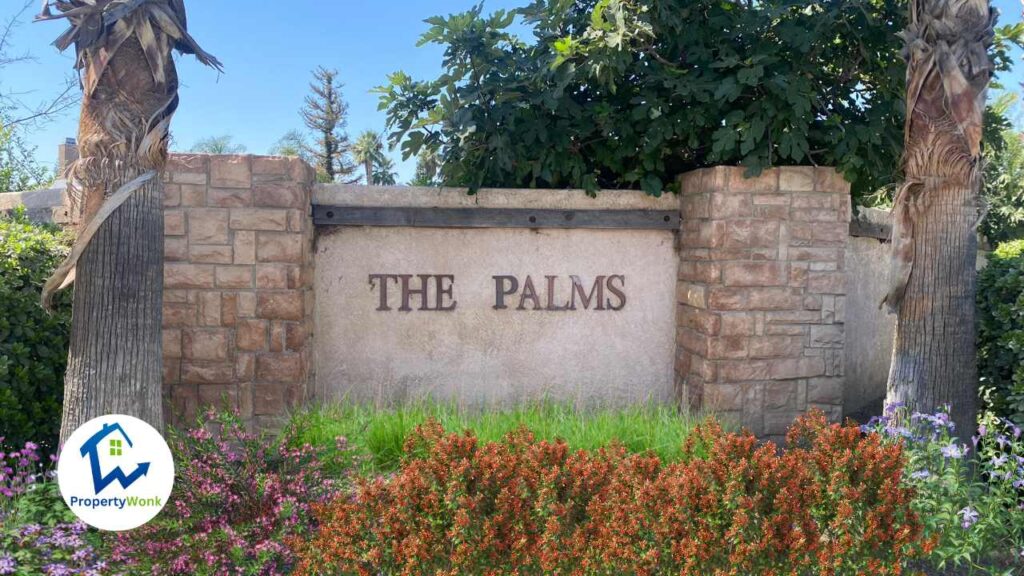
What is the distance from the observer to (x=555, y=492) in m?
2.93

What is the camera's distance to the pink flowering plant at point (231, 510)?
3.24m

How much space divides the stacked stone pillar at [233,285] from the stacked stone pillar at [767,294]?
118 inches

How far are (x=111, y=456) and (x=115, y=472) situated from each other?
82 millimetres

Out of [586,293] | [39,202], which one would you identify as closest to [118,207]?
[586,293]

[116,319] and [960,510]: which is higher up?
[116,319]

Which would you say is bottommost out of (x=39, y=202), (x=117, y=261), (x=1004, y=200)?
(x=117, y=261)

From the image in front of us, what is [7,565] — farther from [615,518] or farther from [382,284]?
[382,284]

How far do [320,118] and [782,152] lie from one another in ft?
84.0

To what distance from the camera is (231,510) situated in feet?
11.8

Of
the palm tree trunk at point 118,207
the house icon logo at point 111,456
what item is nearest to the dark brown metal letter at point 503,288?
the palm tree trunk at point 118,207

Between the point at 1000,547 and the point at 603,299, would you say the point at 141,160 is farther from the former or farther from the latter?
the point at 1000,547

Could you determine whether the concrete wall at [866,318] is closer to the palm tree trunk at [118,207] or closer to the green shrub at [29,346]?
the palm tree trunk at [118,207]

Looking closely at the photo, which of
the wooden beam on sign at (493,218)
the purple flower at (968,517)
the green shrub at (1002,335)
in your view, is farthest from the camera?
the wooden beam on sign at (493,218)

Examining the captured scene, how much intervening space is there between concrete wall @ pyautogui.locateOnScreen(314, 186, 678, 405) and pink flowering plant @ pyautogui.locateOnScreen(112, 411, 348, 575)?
1.82 m
